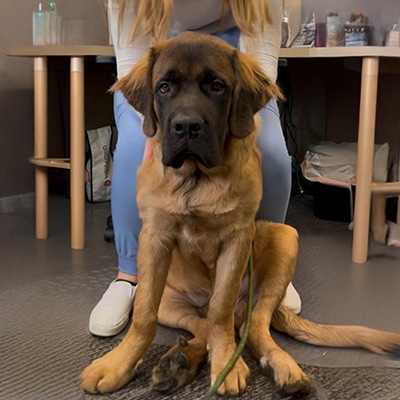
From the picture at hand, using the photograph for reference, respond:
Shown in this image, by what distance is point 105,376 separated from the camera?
1.24 metres

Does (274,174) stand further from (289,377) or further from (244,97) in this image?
(289,377)

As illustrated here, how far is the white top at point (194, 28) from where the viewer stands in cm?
166

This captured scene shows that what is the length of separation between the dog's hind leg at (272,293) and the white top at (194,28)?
47cm

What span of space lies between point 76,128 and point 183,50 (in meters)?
1.10

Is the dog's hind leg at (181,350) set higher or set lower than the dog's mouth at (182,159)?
lower

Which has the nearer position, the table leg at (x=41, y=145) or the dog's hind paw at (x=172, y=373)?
the dog's hind paw at (x=172, y=373)

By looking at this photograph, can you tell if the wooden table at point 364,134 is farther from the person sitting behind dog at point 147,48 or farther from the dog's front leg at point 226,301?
the dog's front leg at point 226,301

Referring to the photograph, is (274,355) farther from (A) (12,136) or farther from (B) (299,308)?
(A) (12,136)

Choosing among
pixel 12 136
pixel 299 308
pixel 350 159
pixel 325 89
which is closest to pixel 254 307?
pixel 299 308

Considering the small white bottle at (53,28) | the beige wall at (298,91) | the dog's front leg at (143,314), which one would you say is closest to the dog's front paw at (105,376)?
the dog's front leg at (143,314)

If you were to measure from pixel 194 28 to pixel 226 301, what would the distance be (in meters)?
0.82

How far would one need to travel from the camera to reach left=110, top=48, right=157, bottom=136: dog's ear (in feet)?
4.14

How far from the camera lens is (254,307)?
1432 mm

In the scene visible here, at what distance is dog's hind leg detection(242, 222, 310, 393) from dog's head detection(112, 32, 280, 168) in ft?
1.13
